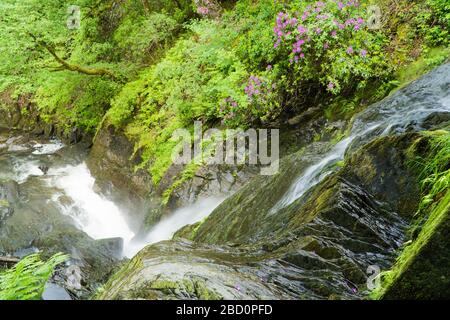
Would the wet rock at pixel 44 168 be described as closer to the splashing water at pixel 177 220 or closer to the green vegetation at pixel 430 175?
the splashing water at pixel 177 220

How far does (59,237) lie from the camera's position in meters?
9.69

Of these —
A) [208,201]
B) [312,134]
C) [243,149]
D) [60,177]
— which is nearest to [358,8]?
[312,134]

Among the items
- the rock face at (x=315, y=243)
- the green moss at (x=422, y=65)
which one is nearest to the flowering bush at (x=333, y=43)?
the green moss at (x=422, y=65)

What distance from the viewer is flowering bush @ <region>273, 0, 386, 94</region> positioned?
8516 mm

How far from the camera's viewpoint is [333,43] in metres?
8.66

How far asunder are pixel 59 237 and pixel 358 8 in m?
7.70

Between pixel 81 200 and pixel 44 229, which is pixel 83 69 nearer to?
pixel 81 200
